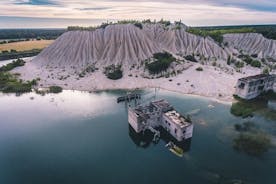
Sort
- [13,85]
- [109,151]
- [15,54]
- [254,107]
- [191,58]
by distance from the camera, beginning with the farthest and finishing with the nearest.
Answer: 1. [15,54]
2. [191,58]
3. [13,85]
4. [254,107]
5. [109,151]

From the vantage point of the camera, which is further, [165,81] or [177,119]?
[165,81]

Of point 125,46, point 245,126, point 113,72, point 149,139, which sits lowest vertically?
point 149,139

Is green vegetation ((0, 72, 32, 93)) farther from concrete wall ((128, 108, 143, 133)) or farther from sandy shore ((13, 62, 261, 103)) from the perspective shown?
concrete wall ((128, 108, 143, 133))

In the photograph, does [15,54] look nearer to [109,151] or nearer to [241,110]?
[109,151]

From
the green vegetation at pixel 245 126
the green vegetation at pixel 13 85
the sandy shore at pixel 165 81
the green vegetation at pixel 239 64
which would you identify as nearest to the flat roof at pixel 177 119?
the green vegetation at pixel 245 126

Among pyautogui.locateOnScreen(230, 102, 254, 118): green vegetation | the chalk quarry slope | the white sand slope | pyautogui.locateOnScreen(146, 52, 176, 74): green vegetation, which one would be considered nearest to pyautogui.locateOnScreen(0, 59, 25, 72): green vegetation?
the white sand slope

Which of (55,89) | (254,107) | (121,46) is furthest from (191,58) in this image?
(55,89)
